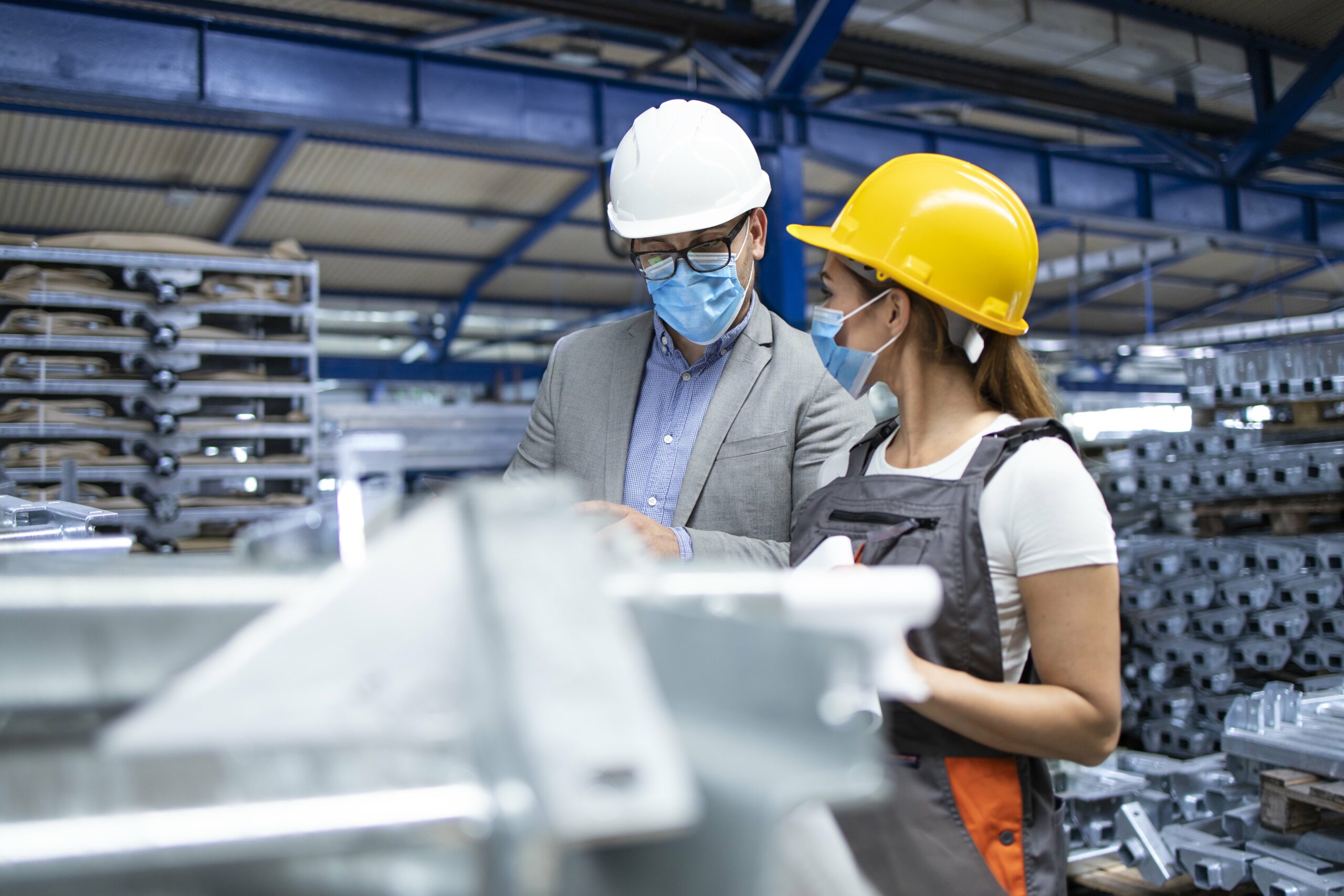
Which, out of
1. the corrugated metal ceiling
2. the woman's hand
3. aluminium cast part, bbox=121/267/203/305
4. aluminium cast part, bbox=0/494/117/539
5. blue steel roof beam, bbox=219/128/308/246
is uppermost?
the corrugated metal ceiling

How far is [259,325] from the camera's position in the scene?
6031 millimetres

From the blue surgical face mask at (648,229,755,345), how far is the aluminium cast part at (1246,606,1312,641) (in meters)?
4.24

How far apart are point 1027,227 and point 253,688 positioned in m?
1.50

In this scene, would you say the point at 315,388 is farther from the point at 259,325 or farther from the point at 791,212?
the point at 791,212

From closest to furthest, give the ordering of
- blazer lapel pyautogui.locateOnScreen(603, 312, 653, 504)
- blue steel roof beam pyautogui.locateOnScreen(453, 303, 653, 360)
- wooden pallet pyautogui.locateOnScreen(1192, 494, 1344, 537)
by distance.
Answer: blazer lapel pyautogui.locateOnScreen(603, 312, 653, 504), wooden pallet pyautogui.locateOnScreen(1192, 494, 1344, 537), blue steel roof beam pyautogui.locateOnScreen(453, 303, 653, 360)

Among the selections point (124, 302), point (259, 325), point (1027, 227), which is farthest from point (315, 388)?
point (1027, 227)

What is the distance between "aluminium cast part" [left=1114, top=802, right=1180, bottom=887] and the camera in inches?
136

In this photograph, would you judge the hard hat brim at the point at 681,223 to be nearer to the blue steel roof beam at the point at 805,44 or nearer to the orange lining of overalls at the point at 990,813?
the orange lining of overalls at the point at 990,813

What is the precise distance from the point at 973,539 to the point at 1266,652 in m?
4.69

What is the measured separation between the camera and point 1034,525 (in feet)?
4.75

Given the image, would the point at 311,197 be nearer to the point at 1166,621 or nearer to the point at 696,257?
the point at 1166,621

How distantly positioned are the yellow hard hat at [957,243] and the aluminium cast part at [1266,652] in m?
4.48

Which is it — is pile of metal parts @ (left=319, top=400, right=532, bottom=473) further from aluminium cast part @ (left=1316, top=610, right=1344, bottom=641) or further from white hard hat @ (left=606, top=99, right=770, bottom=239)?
white hard hat @ (left=606, top=99, right=770, bottom=239)

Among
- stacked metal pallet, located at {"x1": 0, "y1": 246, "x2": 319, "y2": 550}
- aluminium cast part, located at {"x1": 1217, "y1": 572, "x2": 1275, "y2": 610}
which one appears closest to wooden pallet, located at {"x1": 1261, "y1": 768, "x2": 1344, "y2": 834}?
aluminium cast part, located at {"x1": 1217, "y1": 572, "x2": 1275, "y2": 610}
